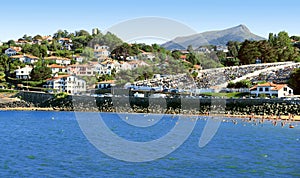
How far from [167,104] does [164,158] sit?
36265mm

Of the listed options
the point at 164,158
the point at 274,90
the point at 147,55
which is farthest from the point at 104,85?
the point at 164,158

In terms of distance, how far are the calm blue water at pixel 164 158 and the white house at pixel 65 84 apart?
1472 inches

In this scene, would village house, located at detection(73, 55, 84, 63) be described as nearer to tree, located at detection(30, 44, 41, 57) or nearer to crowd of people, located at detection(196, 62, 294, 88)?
tree, located at detection(30, 44, 41, 57)

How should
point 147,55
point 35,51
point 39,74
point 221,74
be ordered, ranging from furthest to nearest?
point 35,51
point 147,55
point 39,74
point 221,74

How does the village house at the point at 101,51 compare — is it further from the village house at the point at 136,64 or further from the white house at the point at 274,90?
the white house at the point at 274,90

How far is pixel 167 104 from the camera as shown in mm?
Answer: 69312

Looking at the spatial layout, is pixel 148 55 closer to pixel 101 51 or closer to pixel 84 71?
pixel 101 51

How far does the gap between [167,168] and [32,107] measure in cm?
5914

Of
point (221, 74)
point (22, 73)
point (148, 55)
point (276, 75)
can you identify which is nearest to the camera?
point (276, 75)

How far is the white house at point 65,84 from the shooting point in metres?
90.9

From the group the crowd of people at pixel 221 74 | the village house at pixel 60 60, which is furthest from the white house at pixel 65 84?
the village house at pixel 60 60

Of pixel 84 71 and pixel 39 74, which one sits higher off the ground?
pixel 84 71

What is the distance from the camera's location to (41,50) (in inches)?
5330

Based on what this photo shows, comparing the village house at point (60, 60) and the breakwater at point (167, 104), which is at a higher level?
the village house at point (60, 60)
